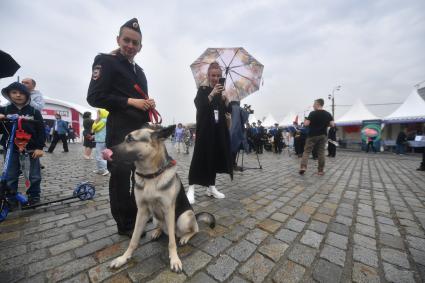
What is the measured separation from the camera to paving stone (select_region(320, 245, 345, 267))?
6.21ft

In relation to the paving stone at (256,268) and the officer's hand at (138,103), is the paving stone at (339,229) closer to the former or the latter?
the paving stone at (256,268)

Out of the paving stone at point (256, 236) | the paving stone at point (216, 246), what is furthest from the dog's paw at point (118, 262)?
the paving stone at point (256, 236)

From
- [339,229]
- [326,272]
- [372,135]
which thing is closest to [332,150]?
[372,135]

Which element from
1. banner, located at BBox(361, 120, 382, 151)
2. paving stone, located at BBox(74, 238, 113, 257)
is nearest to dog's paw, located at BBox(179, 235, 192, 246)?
paving stone, located at BBox(74, 238, 113, 257)

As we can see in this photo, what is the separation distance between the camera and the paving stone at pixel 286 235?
227 cm

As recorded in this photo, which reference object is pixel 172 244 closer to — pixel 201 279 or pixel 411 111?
pixel 201 279

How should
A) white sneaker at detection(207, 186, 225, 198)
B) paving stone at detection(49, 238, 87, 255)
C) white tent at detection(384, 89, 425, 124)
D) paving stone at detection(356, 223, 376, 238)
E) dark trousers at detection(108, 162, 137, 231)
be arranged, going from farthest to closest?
white tent at detection(384, 89, 425, 124) < white sneaker at detection(207, 186, 225, 198) < paving stone at detection(356, 223, 376, 238) < dark trousers at detection(108, 162, 137, 231) < paving stone at detection(49, 238, 87, 255)

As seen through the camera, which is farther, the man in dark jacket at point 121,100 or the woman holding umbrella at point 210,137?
the woman holding umbrella at point 210,137

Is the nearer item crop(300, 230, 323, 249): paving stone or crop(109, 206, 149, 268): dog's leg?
crop(109, 206, 149, 268): dog's leg

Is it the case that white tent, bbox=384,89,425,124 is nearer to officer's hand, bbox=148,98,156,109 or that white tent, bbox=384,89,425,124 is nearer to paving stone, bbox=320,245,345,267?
paving stone, bbox=320,245,345,267

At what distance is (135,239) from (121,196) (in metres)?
0.56

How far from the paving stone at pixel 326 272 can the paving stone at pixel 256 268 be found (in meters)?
0.38

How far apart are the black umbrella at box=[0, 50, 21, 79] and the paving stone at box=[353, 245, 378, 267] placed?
3.79 m

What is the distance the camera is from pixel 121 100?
6.84ft
